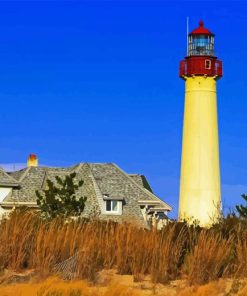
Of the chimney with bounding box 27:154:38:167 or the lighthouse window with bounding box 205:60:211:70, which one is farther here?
the chimney with bounding box 27:154:38:167

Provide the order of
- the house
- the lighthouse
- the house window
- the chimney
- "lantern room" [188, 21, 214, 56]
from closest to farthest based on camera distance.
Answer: the lighthouse, "lantern room" [188, 21, 214, 56], the house, the house window, the chimney

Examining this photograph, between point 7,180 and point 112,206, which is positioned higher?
point 7,180

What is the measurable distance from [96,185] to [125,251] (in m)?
32.8

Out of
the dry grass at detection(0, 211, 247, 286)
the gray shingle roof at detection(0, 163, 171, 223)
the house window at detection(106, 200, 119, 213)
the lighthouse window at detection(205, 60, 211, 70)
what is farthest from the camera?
the house window at detection(106, 200, 119, 213)

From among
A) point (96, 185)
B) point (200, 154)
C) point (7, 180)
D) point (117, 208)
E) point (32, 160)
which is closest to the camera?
point (200, 154)

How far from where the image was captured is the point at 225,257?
49.1 ft

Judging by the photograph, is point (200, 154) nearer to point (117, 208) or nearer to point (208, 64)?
point (208, 64)

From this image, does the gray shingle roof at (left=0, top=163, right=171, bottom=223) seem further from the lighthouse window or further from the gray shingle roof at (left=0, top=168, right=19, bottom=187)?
the lighthouse window

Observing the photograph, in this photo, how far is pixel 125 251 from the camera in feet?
50.8

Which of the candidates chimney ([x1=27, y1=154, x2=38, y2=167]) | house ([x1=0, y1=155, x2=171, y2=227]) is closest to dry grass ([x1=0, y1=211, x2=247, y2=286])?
house ([x1=0, y1=155, x2=171, y2=227])

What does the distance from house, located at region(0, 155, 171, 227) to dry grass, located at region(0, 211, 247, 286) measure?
94.2ft

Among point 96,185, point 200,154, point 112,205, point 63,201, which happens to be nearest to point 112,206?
point 112,205

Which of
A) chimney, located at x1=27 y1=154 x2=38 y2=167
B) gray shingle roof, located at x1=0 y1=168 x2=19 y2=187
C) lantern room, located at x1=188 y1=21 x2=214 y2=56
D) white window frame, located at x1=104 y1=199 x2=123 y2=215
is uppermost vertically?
lantern room, located at x1=188 y1=21 x2=214 y2=56

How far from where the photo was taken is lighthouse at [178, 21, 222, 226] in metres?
44.3
